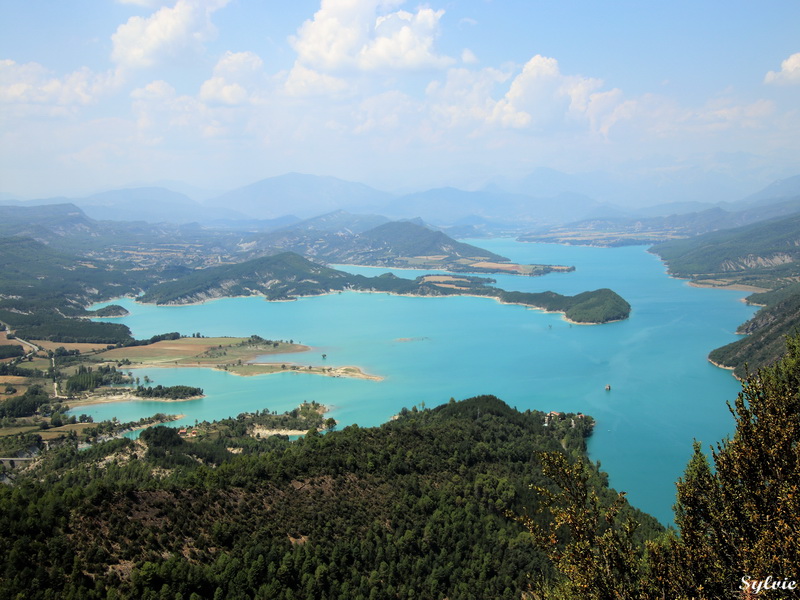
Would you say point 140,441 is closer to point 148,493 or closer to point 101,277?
point 148,493

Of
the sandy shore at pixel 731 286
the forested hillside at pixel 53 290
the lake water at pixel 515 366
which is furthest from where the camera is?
the sandy shore at pixel 731 286

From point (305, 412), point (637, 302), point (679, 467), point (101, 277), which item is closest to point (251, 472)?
point (305, 412)

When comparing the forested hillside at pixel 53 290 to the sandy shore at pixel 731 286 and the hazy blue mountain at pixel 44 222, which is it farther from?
the sandy shore at pixel 731 286

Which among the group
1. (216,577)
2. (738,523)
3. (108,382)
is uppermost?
(738,523)

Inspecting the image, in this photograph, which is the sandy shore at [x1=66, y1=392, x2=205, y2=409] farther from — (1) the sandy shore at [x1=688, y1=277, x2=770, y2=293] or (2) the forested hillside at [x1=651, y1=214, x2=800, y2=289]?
(2) the forested hillside at [x1=651, y1=214, x2=800, y2=289]

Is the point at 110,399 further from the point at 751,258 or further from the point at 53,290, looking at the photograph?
the point at 751,258
